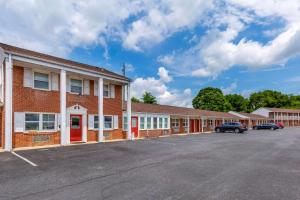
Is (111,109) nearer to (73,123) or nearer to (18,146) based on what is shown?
(73,123)

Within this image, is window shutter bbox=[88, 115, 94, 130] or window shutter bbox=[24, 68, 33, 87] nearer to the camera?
window shutter bbox=[24, 68, 33, 87]

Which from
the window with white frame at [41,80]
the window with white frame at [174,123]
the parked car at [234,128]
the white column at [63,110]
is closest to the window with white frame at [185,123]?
the window with white frame at [174,123]

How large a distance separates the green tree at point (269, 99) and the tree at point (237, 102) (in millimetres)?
10433

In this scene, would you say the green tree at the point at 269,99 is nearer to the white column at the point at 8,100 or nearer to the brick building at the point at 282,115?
the brick building at the point at 282,115

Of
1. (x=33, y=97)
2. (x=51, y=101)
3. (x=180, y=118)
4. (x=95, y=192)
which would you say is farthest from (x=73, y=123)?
(x=180, y=118)

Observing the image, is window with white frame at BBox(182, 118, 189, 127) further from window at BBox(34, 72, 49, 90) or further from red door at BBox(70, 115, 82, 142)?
window at BBox(34, 72, 49, 90)

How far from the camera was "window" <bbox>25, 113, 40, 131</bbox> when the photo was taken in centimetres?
1484

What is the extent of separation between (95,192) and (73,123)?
12213mm

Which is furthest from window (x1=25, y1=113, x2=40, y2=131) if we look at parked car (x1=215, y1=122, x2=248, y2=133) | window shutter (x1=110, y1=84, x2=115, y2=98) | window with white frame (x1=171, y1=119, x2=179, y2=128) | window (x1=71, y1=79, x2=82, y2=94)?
parked car (x1=215, y1=122, x2=248, y2=133)

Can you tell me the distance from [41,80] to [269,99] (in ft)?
319

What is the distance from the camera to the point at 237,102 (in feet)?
293

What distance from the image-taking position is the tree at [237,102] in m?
89.6

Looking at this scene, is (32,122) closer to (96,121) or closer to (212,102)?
(96,121)

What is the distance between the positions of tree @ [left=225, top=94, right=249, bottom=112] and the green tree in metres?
10.4
